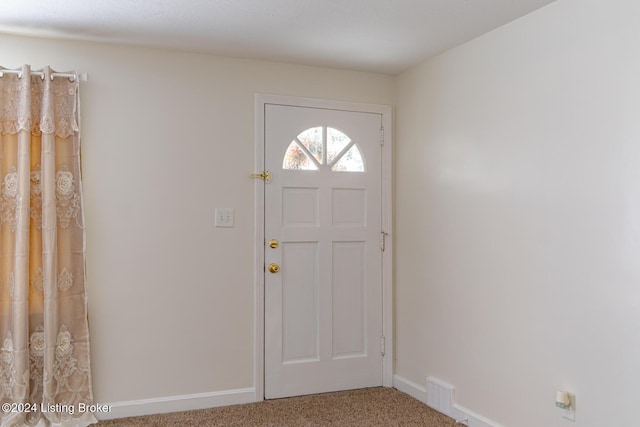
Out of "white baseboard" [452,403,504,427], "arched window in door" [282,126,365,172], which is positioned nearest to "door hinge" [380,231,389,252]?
"arched window in door" [282,126,365,172]

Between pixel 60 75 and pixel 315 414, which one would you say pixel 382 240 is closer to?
pixel 315 414

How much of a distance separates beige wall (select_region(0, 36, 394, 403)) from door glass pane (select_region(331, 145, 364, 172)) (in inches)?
24.0

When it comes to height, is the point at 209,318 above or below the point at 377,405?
above

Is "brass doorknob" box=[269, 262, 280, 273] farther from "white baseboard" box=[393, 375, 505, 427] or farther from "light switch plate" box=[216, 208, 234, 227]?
"white baseboard" box=[393, 375, 505, 427]

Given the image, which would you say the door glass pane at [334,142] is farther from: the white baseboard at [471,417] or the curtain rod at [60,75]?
the white baseboard at [471,417]

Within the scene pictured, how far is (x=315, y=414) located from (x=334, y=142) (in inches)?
71.0

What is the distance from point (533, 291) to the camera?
2641mm

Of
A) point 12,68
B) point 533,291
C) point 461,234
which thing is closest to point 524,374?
point 533,291

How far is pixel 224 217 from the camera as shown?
3.42 m

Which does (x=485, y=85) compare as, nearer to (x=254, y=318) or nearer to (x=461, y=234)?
(x=461, y=234)

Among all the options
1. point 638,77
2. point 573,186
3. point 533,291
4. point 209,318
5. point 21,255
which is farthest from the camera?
point 209,318

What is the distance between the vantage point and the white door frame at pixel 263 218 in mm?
3482

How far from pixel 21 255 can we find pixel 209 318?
44.9 inches

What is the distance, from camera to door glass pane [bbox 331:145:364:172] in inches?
146
